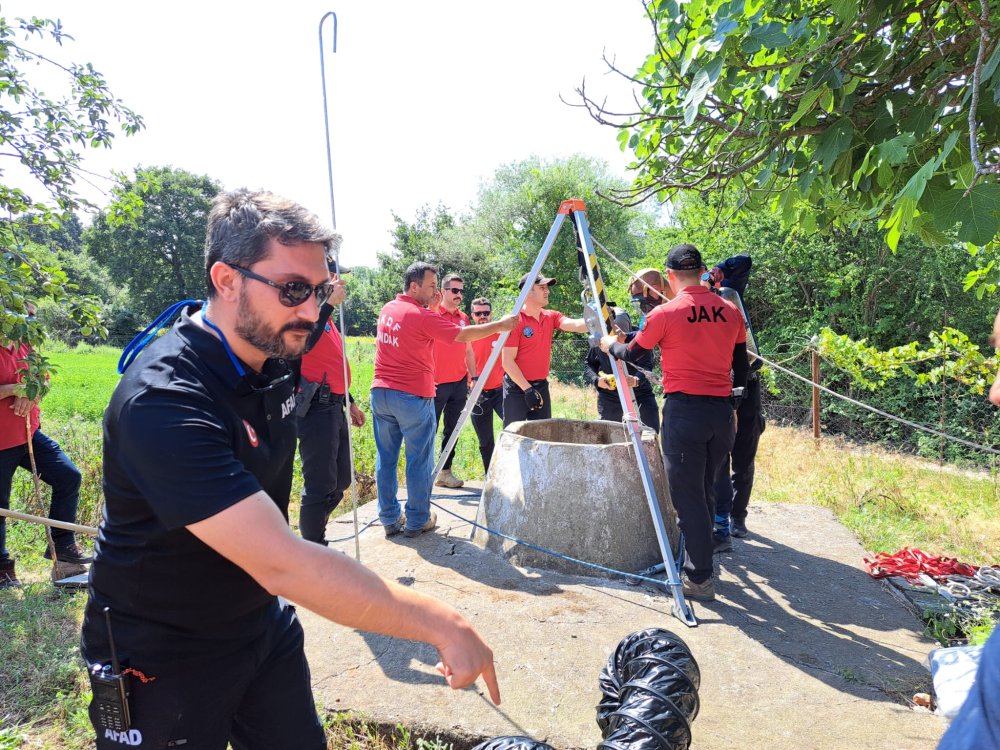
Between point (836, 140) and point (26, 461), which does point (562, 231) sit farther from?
point (836, 140)

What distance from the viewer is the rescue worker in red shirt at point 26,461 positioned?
434 cm

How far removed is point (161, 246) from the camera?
43969 mm

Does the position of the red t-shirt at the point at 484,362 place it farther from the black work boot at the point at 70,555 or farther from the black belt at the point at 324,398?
the black work boot at the point at 70,555

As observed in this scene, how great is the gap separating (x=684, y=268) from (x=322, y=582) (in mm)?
3560

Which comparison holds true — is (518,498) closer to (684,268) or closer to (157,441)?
(684,268)


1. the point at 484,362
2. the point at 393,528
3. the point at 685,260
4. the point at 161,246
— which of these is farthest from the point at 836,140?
the point at 161,246

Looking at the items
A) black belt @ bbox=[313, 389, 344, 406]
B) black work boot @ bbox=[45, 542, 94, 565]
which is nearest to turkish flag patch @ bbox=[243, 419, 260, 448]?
black belt @ bbox=[313, 389, 344, 406]

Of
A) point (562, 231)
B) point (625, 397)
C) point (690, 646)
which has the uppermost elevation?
point (562, 231)

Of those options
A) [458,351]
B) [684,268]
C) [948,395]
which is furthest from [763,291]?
[684,268]

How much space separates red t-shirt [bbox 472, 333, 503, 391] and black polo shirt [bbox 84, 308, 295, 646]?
5.17 m

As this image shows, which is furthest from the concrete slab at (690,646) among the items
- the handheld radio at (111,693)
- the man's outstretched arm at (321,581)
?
the man's outstretched arm at (321,581)

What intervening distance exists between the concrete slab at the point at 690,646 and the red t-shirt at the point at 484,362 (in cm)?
219

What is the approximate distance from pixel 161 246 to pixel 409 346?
46012 millimetres

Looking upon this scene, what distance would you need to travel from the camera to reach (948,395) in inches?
423
